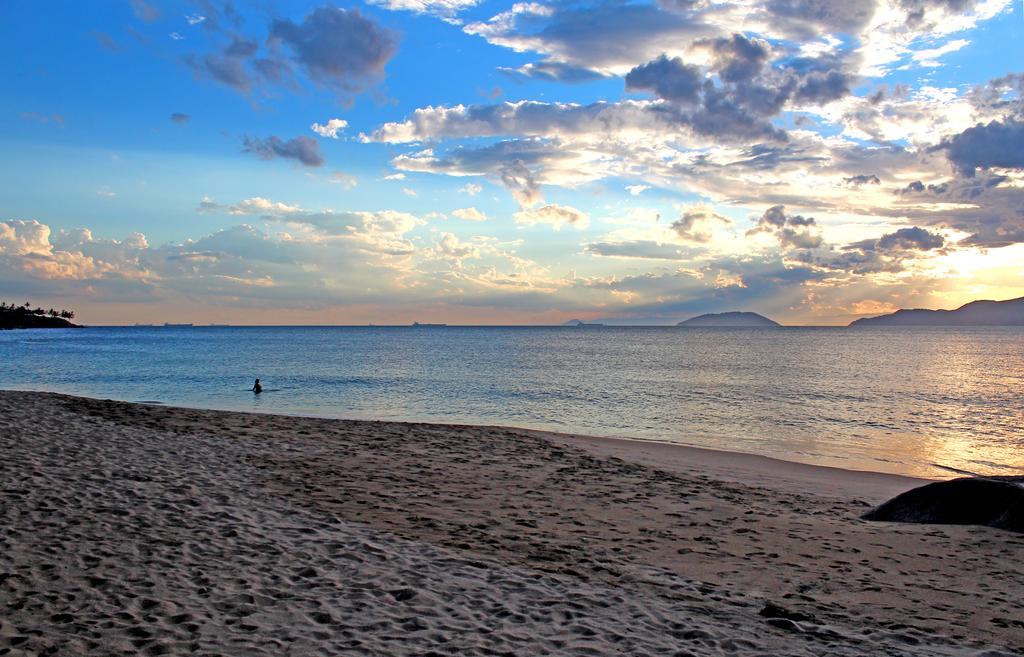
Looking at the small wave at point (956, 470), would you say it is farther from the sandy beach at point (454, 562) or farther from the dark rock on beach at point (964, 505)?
the dark rock on beach at point (964, 505)

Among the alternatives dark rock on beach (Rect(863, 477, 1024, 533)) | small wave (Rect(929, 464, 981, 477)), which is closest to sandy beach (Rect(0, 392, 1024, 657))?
dark rock on beach (Rect(863, 477, 1024, 533))

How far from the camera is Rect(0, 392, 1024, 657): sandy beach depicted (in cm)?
623

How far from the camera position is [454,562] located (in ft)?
27.7

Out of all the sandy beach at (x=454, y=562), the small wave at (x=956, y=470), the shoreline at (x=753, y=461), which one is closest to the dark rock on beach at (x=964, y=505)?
the sandy beach at (x=454, y=562)

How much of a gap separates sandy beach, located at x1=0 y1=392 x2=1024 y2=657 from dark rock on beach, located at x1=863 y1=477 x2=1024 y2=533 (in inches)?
16.0

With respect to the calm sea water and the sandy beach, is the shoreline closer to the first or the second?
the calm sea water

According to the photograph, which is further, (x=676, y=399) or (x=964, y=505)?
(x=676, y=399)

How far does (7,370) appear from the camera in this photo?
5272 cm

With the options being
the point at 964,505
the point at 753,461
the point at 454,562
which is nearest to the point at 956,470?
the point at 753,461

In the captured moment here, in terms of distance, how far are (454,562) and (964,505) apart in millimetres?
9204

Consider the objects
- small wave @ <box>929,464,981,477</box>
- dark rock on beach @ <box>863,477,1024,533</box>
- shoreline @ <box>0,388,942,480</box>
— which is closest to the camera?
dark rock on beach @ <box>863,477,1024,533</box>

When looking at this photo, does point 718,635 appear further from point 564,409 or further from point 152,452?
point 564,409

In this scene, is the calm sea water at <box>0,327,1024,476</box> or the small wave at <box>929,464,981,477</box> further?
the calm sea water at <box>0,327,1024,476</box>

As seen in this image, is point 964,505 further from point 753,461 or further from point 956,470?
point 956,470
